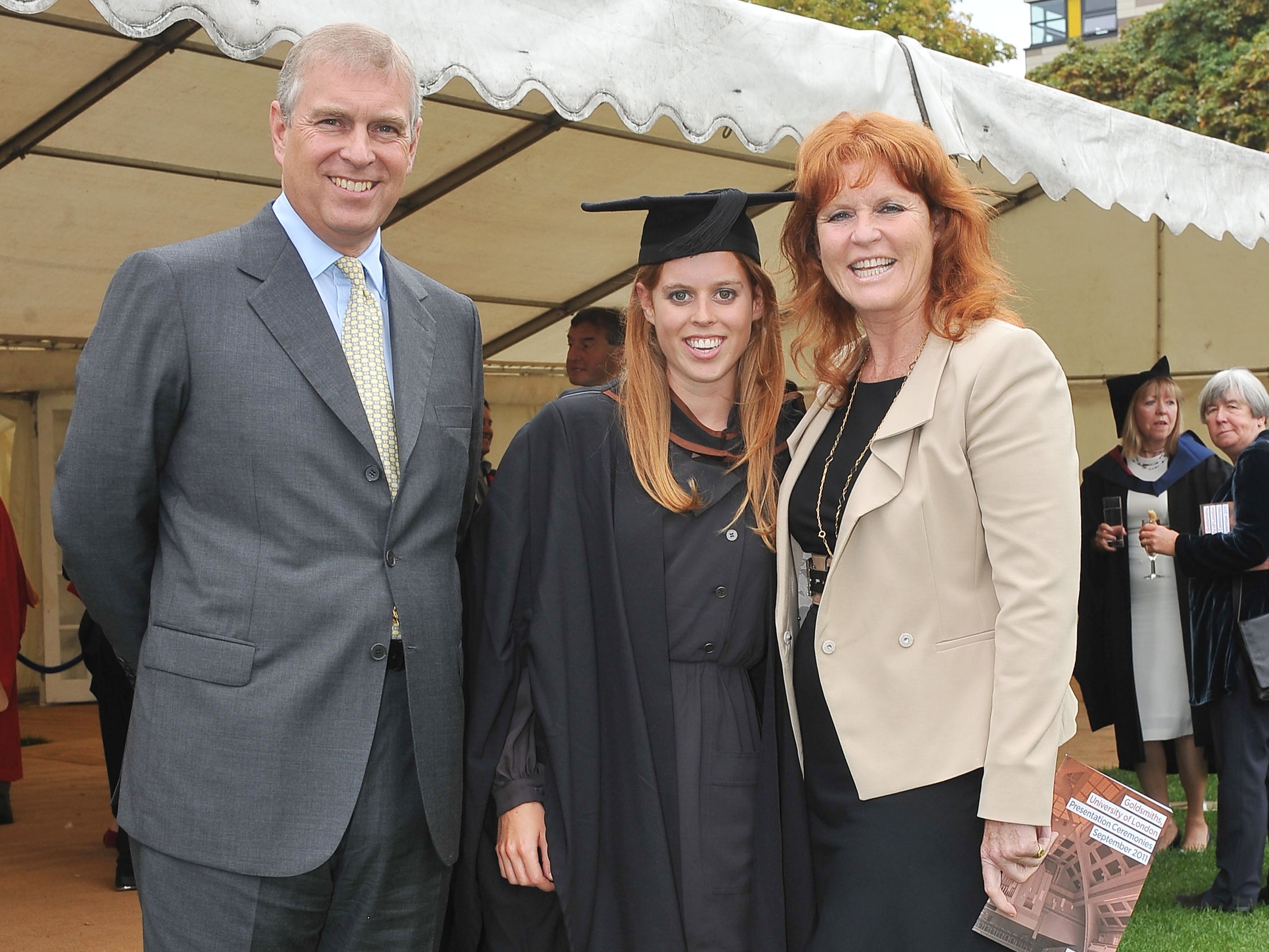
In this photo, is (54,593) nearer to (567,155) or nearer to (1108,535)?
(567,155)

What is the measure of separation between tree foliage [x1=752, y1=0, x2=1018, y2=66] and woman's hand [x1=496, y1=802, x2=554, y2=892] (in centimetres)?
2321

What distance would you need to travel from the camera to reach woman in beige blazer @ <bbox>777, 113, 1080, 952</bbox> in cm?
214

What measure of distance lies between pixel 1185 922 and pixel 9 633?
5381mm

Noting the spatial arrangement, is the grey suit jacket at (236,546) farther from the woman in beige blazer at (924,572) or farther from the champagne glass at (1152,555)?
the champagne glass at (1152,555)

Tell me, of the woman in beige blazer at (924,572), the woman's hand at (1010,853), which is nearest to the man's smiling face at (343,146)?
the woman in beige blazer at (924,572)

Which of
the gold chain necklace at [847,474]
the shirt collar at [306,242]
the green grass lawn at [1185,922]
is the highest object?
the shirt collar at [306,242]

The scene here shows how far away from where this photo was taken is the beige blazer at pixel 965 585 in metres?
2.12

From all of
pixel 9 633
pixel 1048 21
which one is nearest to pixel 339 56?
pixel 9 633

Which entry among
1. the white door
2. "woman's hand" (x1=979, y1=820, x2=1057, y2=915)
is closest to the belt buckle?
"woman's hand" (x1=979, y1=820, x2=1057, y2=915)

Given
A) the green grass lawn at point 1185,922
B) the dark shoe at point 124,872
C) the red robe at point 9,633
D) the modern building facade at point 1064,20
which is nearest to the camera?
the green grass lawn at point 1185,922

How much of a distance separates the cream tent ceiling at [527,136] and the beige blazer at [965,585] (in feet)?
1.26

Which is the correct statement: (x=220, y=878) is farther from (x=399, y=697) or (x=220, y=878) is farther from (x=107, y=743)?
(x=107, y=743)

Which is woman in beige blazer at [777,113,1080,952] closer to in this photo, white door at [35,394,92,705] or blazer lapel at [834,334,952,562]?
blazer lapel at [834,334,952,562]

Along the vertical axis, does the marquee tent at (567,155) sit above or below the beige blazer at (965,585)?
above
